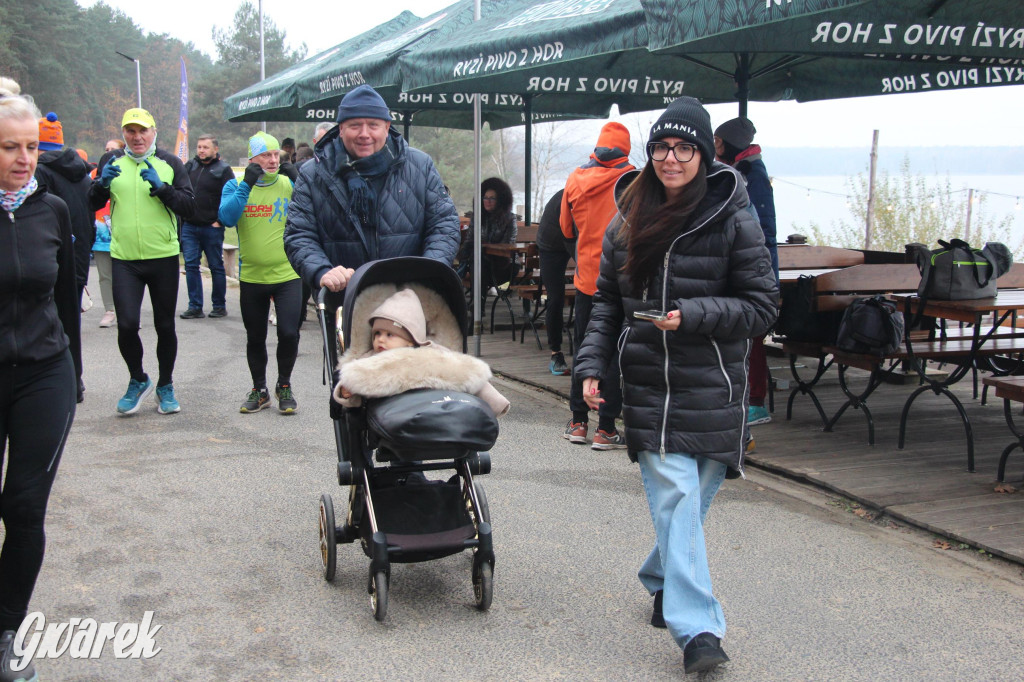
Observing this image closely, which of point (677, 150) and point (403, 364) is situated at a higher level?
point (677, 150)

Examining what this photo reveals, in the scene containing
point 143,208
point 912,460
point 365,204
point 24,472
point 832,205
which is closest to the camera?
point 24,472

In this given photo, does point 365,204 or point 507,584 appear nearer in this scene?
point 507,584

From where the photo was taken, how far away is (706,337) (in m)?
3.51

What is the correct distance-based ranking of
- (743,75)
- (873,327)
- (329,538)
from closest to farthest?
1. (329,538)
2. (873,327)
3. (743,75)

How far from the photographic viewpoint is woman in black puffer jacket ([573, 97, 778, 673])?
347 cm

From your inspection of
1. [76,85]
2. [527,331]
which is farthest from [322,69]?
[76,85]

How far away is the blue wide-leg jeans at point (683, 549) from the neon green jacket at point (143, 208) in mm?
4453

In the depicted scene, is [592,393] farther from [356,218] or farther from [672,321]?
[356,218]

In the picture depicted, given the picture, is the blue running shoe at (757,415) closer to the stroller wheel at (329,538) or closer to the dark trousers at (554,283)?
the dark trousers at (554,283)

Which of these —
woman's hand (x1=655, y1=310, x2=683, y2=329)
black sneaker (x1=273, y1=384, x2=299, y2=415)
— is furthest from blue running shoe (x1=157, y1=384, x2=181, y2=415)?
woman's hand (x1=655, y1=310, x2=683, y2=329)

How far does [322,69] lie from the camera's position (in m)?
12.6

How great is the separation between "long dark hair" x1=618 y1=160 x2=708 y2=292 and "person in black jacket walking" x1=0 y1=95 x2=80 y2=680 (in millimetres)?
2002

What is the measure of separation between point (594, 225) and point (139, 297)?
3.14 m

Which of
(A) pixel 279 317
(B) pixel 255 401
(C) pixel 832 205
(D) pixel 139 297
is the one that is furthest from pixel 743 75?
(C) pixel 832 205
